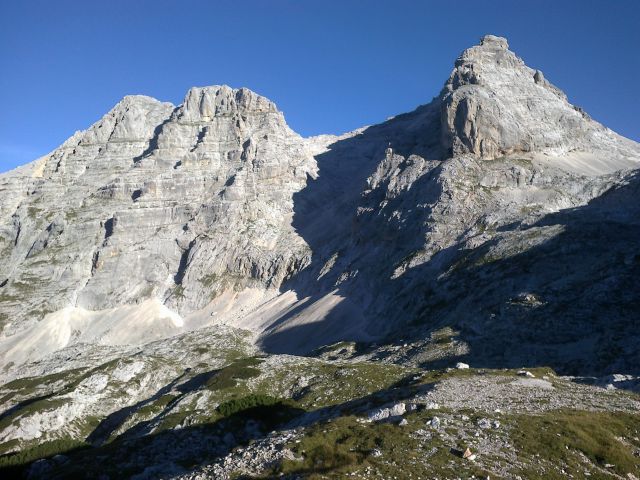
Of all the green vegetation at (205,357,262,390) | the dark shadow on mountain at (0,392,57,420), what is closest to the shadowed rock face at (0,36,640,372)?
the green vegetation at (205,357,262,390)

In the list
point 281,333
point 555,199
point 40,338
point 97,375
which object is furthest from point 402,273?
point 40,338

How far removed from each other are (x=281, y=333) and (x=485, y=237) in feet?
198

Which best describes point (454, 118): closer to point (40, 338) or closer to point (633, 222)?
point (633, 222)

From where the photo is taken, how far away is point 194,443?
1779 inches

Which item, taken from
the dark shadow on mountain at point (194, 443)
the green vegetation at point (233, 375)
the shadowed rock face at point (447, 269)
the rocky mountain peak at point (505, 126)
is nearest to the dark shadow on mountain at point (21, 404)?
the green vegetation at point (233, 375)

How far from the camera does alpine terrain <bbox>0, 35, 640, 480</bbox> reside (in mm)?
27766

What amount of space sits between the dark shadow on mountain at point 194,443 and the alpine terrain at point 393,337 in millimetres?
254

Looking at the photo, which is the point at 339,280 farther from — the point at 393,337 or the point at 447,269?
the point at 393,337

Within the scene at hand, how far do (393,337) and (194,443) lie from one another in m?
68.0

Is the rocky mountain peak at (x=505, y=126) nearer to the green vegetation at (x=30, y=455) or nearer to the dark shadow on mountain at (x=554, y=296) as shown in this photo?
the dark shadow on mountain at (x=554, y=296)

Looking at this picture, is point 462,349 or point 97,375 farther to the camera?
point 97,375

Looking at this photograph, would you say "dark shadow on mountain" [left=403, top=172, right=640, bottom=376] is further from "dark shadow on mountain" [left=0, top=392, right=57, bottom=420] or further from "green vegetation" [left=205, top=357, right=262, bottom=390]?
"dark shadow on mountain" [left=0, top=392, right=57, bottom=420]

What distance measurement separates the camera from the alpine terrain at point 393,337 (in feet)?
91.1

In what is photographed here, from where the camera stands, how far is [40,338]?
171375 mm
